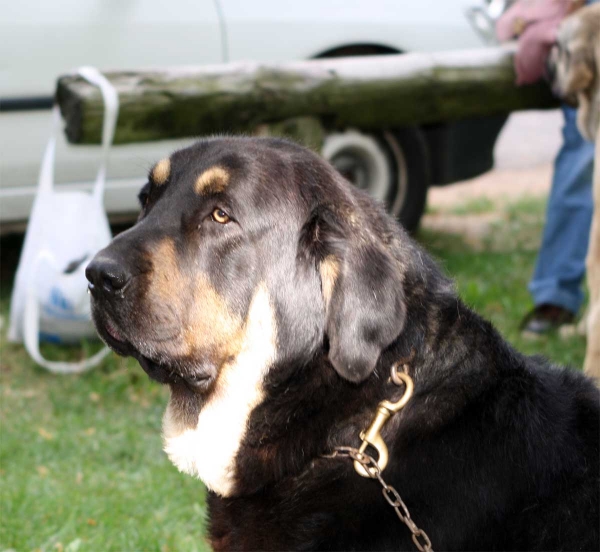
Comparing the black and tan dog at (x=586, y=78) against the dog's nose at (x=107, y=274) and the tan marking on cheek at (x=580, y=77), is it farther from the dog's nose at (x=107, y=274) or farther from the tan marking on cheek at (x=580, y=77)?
the dog's nose at (x=107, y=274)

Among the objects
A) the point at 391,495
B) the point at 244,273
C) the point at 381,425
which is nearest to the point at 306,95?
the point at 244,273

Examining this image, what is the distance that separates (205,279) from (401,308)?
0.61 m

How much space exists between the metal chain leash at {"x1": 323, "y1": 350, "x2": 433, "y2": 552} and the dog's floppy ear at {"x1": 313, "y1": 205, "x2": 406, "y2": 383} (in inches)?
4.8

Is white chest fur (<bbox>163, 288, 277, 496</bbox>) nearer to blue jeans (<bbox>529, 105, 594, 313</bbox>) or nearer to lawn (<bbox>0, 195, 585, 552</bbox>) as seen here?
lawn (<bbox>0, 195, 585, 552</bbox>)

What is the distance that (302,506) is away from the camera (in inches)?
110

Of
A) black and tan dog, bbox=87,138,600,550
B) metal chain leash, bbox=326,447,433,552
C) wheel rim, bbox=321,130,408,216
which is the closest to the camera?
metal chain leash, bbox=326,447,433,552

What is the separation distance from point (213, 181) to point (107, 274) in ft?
1.46

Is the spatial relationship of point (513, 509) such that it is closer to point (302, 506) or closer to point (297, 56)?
point (302, 506)

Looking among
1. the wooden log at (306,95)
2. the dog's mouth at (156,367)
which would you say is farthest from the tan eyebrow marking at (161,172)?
the wooden log at (306,95)

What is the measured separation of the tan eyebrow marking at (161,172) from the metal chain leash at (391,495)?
1.07 meters

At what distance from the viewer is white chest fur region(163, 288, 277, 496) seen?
293 centimetres

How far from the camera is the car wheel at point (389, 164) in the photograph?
23.4 feet

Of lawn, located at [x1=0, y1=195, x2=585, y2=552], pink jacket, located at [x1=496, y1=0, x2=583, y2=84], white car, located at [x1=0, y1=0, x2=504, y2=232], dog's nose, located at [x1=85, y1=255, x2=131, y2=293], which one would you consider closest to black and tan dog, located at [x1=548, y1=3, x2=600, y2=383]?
pink jacket, located at [x1=496, y1=0, x2=583, y2=84]

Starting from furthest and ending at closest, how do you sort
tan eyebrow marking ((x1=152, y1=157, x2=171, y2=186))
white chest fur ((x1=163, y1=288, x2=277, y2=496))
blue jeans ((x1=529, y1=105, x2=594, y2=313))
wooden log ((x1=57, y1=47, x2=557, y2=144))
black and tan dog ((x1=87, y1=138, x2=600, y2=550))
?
blue jeans ((x1=529, y1=105, x2=594, y2=313)) < wooden log ((x1=57, y1=47, x2=557, y2=144)) < tan eyebrow marking ((x1=152, y1=157, x2=171, y2=186)) < white chest fur ((x1=163, y1=288, x2=277, y2=496)) < black and tan dog ((x1=87, y1=138, x2=600, y2=550))
